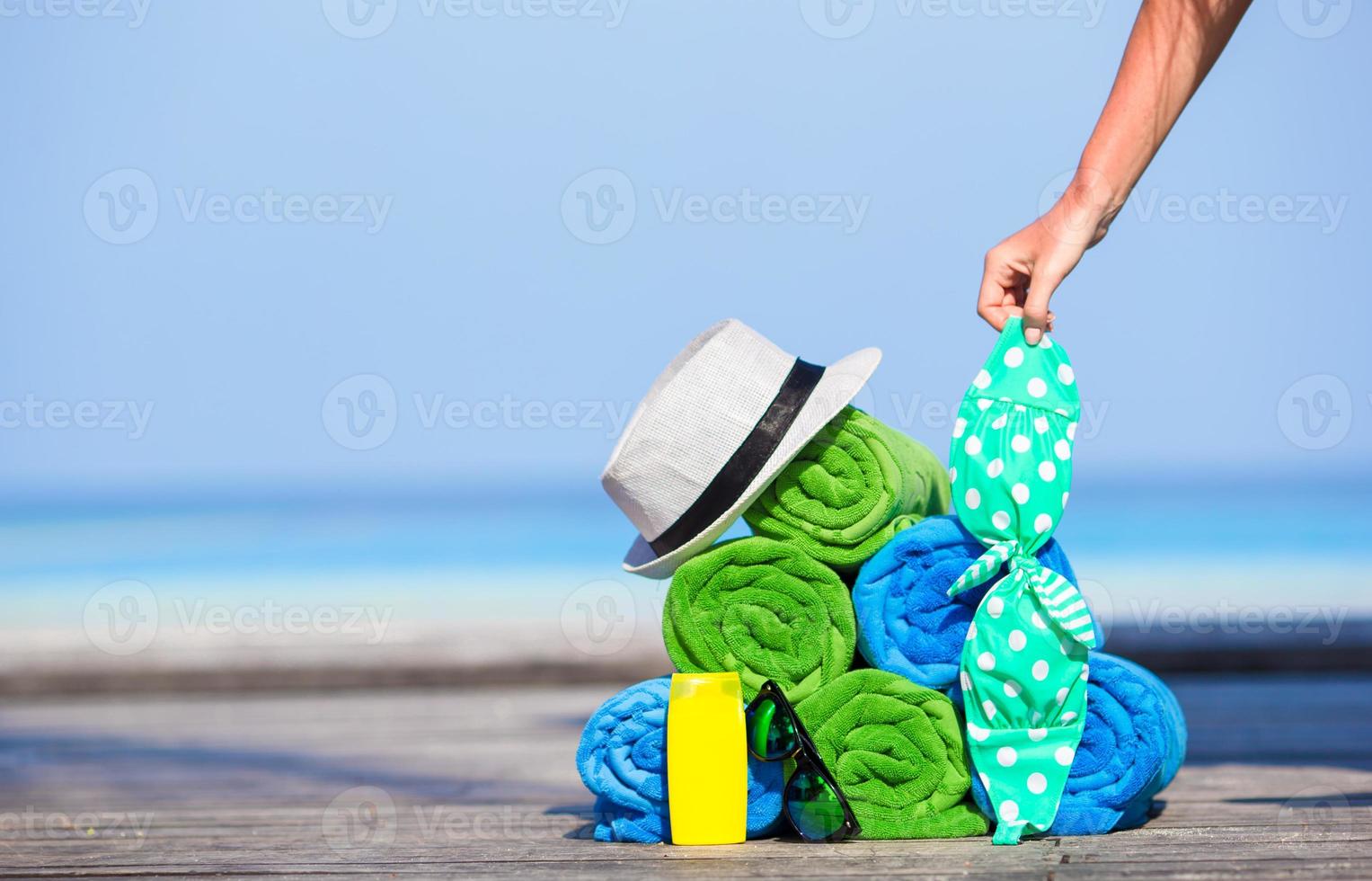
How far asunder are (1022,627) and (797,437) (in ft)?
1.79

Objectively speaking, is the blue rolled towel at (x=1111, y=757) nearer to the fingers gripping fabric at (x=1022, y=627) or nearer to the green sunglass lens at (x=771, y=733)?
the fingers gripping fabric at (x=1022, y=627)

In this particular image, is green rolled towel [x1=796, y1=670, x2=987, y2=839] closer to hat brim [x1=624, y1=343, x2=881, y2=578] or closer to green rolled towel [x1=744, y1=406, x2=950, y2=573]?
green rolled towel [x1=744, y1=406, x2=950, y2=573]

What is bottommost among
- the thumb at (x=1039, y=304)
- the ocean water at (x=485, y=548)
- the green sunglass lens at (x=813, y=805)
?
the green sunglass lens at (x=813, y=805)

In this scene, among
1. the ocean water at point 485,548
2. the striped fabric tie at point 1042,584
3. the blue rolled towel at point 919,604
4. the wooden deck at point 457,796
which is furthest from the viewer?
the ocean water at point 485,548

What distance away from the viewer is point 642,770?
2.44 meters

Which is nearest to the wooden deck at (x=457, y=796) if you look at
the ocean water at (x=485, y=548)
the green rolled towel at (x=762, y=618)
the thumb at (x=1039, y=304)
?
the green rolled towel at (x=762, y=618)

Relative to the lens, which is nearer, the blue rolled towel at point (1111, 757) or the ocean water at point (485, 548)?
the blue rolled towel at point (1111, 757)

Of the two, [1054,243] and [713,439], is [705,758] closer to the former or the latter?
[713,439]

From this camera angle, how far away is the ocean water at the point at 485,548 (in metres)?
14.2

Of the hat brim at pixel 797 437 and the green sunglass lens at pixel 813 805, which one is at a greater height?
the hat brim at pixel 797 437

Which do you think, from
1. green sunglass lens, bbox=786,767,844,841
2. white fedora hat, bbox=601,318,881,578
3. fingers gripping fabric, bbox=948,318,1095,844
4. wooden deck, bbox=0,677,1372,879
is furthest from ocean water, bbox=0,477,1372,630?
fingers gripping fabric, bbox=948,318,1095,844

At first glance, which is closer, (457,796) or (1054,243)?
(1054,243)

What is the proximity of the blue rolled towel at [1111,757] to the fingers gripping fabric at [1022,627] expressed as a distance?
6 centimetres

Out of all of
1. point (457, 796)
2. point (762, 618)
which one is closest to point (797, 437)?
point (762, 618)
